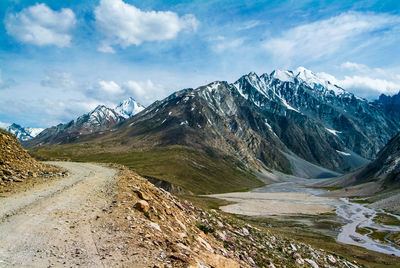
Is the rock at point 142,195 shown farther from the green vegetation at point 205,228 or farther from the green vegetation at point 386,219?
the green vegetation at point 386,219

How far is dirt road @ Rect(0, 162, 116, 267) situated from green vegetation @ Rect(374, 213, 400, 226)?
10159cm

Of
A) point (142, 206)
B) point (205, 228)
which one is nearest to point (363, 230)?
point (205, 228)

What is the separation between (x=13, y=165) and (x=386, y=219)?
113928 mm

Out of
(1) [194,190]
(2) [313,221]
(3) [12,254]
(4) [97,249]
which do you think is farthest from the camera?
(1) [194,190]

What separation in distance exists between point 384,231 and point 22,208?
91713 mm

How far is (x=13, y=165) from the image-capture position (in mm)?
28766

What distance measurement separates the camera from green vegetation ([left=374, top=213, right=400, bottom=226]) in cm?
9389

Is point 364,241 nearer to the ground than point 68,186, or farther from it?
nearer to the ground

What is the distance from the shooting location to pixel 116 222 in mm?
15695

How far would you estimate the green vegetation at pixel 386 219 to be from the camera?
308ft

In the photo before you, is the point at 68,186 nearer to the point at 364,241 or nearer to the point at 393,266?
the point at 393,266

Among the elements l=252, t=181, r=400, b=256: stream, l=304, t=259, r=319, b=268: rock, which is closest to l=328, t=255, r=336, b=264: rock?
l=304, t=259, r=319, b=268: rock

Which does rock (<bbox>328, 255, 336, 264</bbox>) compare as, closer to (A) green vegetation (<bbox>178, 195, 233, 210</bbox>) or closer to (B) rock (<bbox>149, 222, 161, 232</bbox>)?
(B) rock (<bbox>149, 222, 161, 232</bbox>)

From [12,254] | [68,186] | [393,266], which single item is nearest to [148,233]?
[12,254]
